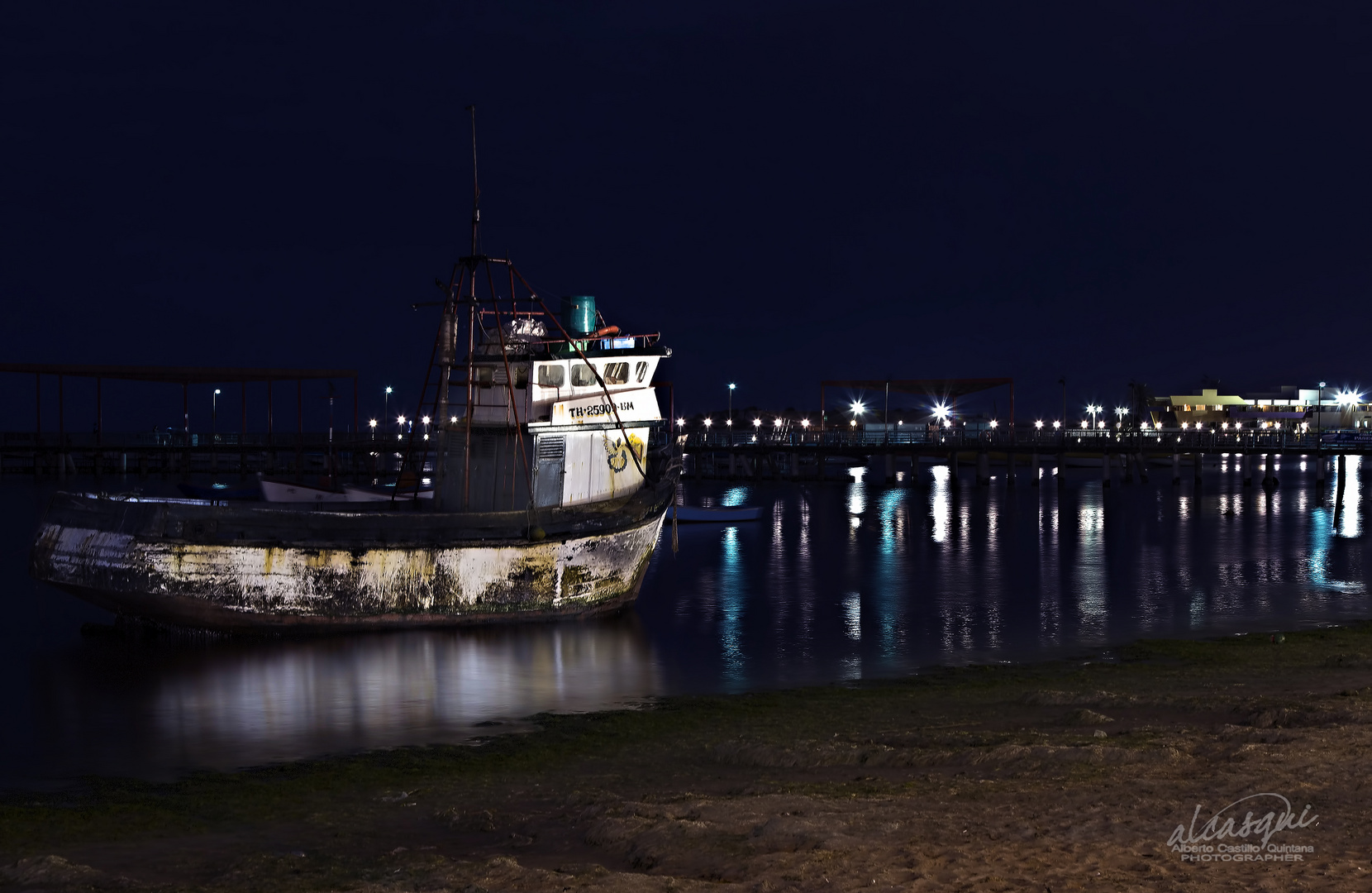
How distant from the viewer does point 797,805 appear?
444 inches

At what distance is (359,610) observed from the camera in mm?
23859

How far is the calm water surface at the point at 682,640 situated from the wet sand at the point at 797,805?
235 centimetres

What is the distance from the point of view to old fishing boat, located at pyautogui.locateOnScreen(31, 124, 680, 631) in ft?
73.9

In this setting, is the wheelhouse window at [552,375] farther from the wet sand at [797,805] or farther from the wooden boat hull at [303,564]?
A: the wet sand at [797,805]

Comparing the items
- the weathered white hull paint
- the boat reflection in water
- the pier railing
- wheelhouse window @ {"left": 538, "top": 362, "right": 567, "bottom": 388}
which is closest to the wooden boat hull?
the weathered white hull paint

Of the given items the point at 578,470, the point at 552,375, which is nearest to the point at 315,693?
the point at 578,470

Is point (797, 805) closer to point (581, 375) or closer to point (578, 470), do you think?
point (578, 470)

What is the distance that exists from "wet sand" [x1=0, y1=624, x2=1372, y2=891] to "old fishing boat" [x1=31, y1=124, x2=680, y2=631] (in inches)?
287

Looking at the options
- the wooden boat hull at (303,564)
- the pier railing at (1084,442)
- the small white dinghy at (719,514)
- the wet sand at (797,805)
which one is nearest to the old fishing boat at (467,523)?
the wooden boat hull at (303,564)

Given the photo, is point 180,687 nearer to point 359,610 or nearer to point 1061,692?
point 359,610

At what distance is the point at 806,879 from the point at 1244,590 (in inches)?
1152

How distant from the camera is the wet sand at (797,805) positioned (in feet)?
30.5

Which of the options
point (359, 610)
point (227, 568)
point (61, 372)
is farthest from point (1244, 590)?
point (61, 372)

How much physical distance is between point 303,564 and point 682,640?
8.09 metres
